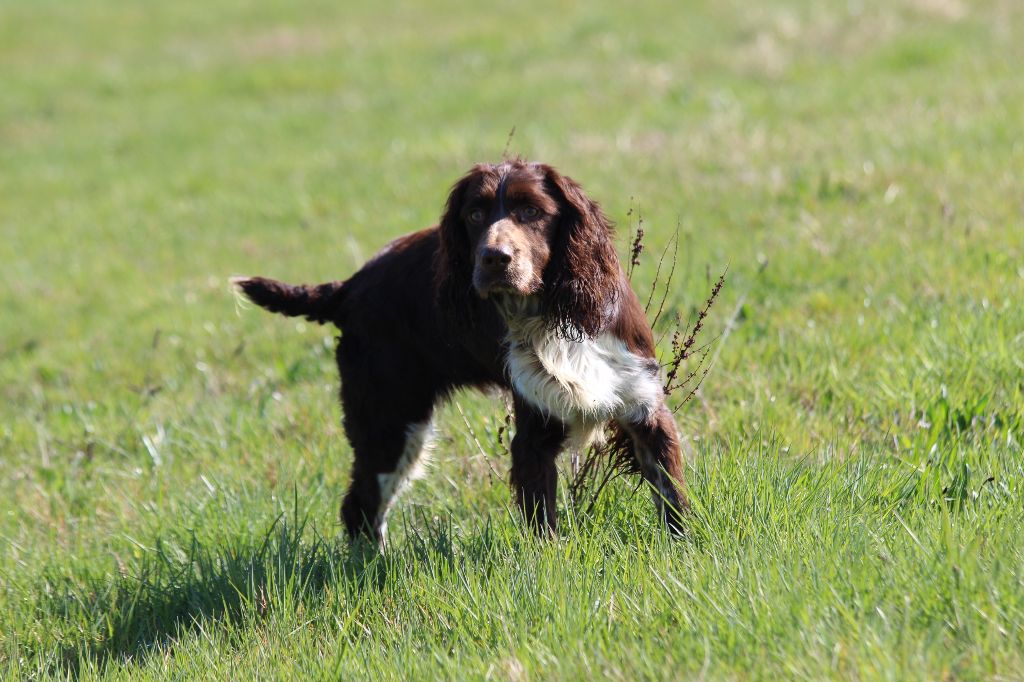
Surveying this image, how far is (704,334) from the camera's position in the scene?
18.0 ft

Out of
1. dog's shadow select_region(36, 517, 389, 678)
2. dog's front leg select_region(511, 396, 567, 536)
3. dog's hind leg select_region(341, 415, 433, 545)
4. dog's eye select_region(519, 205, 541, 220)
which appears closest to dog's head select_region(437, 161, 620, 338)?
dog's eye select_region(519, 205, 541, 220)

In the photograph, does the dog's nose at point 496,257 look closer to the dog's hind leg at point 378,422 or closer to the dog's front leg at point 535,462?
the dog's front leg at point 535,462

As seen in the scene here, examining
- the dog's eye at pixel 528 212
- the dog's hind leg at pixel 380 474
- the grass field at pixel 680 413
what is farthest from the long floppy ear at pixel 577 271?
the dog's hind leg at pixel 380 474

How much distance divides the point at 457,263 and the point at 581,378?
0.55 meters

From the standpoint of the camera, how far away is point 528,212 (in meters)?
3.61

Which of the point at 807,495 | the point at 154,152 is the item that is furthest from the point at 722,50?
the point at 807,495

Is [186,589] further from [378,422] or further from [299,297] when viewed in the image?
[299,297]

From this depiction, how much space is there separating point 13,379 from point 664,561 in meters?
5.33

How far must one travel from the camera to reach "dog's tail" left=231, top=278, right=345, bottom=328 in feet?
14.7

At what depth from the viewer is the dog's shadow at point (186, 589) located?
3656mm

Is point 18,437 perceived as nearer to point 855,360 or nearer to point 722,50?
point 855,360

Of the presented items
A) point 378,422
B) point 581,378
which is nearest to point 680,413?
point 581,378

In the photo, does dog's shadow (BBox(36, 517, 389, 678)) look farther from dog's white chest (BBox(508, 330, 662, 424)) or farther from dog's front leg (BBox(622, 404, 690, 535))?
dog's front leg (BBox(622, 404, 690, 535))

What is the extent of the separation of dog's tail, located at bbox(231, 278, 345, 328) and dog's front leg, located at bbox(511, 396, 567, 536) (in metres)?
1.06
